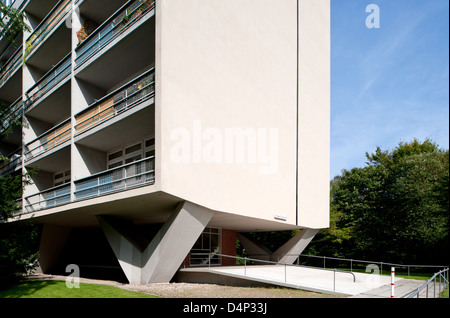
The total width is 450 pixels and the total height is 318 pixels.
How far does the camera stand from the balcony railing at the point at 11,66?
23625mm

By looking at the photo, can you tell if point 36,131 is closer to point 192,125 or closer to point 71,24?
point 71,24

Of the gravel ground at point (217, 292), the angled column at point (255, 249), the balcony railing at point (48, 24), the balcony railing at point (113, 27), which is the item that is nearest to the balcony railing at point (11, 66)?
the balcony railing at point (48, 24)

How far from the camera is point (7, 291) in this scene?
12523mm

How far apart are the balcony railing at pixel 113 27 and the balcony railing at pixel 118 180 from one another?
19.5ft

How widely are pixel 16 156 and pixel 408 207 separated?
30816mm

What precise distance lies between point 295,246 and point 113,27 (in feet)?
61.9

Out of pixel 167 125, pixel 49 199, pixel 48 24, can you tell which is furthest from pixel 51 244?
pixel 167 125

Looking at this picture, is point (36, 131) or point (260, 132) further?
point (36, 131)

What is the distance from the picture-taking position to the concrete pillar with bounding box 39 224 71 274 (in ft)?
71.4

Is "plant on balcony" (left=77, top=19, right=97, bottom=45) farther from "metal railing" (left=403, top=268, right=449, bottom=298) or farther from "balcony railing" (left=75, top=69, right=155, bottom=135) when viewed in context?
"metal railing" (left=403, top=268, right=449, bottom=298)

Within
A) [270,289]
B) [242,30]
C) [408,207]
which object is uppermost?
[242,30]

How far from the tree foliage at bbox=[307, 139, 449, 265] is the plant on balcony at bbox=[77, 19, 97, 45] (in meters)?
23.1

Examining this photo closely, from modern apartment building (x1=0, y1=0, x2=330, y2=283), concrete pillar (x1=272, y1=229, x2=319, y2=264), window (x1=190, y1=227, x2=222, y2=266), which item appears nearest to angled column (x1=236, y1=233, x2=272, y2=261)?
concrete pillar (x1=272, y1=229, x2=319, y2=264)
